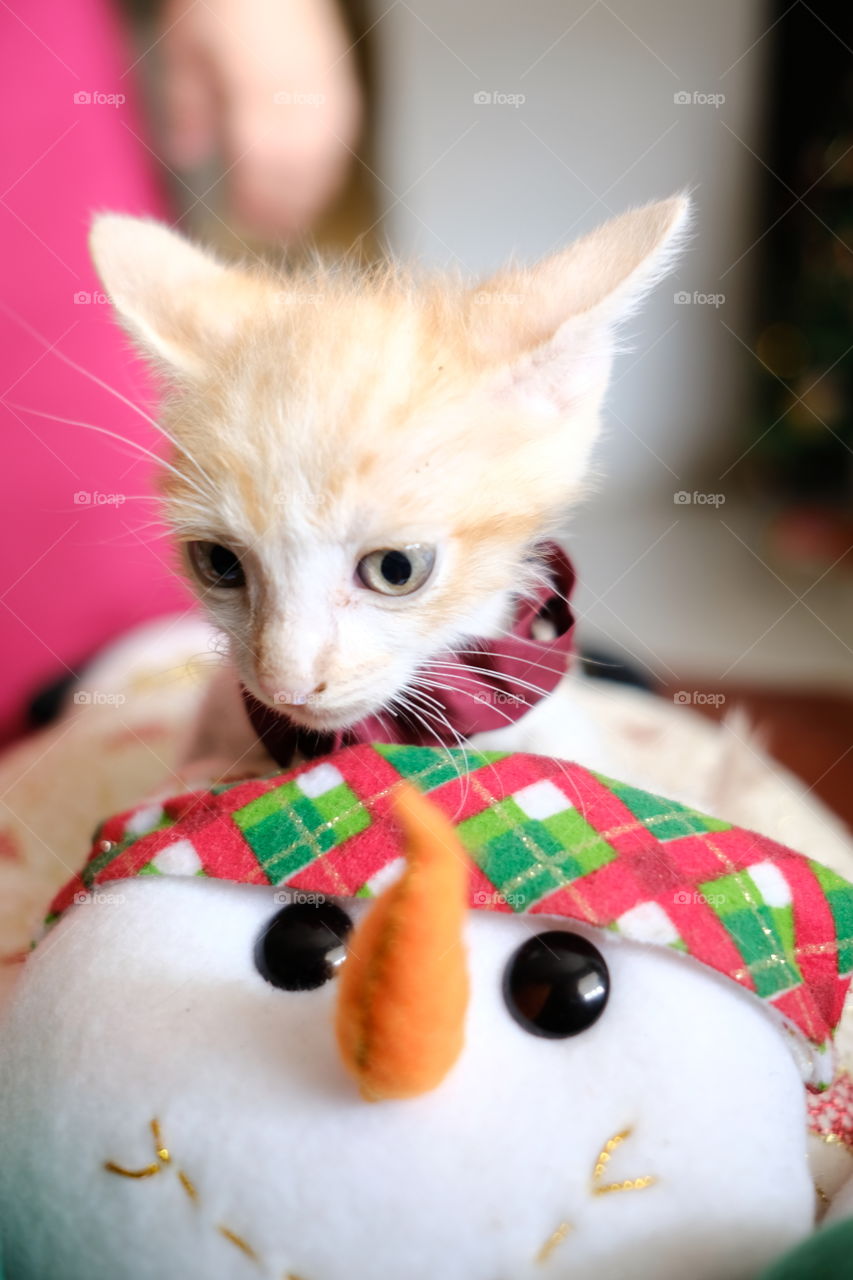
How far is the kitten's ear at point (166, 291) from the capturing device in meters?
0.73

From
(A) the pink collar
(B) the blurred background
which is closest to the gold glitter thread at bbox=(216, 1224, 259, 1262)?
(A) the pink collar

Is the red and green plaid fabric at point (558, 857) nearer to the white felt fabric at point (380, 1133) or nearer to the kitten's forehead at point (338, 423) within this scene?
the white felt fabric at point (380, 1133)

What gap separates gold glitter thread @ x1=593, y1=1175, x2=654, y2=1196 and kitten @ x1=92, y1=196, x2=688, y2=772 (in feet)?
1.00

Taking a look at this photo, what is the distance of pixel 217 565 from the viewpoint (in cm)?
72

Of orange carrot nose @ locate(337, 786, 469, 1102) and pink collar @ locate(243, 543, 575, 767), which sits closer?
orange carrot nose @ locate(337, 786, 469, 1102)

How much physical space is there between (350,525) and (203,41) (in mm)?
1307

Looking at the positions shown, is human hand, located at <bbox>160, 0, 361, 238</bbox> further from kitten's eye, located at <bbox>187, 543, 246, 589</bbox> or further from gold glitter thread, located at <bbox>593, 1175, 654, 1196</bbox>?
gold glitter thread, located at <bbox>593, 1175, 654, 1196</bbox>

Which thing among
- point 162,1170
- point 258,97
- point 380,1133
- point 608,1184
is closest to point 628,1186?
point 608,1184

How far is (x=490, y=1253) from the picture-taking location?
0.44 metres

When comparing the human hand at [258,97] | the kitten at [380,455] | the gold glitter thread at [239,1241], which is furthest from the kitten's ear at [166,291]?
the human hand at [258,97]

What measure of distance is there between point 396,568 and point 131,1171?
1.24 ft

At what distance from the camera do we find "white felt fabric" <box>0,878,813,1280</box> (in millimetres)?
444

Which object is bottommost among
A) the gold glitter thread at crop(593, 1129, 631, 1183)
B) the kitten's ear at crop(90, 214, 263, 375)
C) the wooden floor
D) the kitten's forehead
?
the wooden floor

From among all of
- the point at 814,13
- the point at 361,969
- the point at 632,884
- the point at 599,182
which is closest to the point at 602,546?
the point at 599,182
